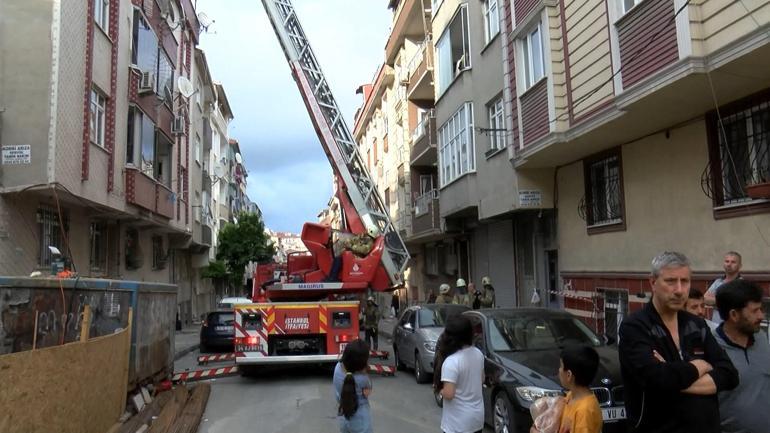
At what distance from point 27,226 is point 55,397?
8077mm

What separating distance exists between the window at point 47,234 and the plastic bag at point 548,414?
11672 millimetres

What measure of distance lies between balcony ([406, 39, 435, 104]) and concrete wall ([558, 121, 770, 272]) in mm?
10610

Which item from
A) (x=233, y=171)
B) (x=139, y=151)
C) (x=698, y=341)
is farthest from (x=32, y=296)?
(x=233, y=171)

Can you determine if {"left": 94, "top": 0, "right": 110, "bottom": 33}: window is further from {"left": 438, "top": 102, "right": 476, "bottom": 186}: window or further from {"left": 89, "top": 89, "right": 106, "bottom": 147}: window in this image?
{"left": 438, "top": 102, "right": 476, "bottom": 186}: window

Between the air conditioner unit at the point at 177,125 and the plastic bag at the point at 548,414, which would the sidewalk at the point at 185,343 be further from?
the plastic bag at the point at 548,414

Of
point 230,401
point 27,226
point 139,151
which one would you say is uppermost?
point 139,151

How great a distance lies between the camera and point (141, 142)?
18.1 m

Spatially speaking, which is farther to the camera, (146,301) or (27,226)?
(27,226)

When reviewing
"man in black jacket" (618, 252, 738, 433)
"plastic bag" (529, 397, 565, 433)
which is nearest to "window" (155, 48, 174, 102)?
"plastic bag" (529, 397, 565, 433)

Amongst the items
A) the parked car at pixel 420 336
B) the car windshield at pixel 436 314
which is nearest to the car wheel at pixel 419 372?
the parked car at pixel 420 336

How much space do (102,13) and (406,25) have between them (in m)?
14.7

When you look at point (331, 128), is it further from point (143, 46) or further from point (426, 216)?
point (426, 216)

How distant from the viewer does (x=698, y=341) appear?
9.51 feet

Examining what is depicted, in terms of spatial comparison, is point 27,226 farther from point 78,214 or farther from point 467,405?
point 467,405
